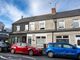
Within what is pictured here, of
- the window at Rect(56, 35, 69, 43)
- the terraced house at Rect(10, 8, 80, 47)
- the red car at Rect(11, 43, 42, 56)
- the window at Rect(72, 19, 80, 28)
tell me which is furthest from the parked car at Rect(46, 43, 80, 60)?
the window at Rect(72, 19, 80, 28)

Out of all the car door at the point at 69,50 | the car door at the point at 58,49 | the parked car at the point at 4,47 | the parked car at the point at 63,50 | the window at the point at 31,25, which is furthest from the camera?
the window at the point at 31,25

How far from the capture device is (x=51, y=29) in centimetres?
3116

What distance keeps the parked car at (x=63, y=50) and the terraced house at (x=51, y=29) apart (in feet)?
30.5

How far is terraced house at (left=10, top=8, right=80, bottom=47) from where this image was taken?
27.9 meters

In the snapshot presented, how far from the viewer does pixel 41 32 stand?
105 ft

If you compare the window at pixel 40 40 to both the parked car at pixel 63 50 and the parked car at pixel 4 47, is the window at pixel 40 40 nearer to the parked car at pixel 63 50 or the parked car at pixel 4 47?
the parked car at pixel 4 47

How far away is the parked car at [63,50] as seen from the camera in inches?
674

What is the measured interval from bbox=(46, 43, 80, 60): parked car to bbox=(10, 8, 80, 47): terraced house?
30.5 ft

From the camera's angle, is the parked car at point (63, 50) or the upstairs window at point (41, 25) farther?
the upstairs window at point (41, 25)

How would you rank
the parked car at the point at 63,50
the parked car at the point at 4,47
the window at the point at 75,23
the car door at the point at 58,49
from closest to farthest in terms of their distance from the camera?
the parked car at the point at 63,50 → the car door at the point at 58,49 → the parked car at the point at 4,47 → the window at the point at 75,23

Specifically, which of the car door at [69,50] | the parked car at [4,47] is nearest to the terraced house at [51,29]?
the parked car at [4,47]

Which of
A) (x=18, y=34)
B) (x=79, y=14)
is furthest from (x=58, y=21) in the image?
(x=18, y=34)

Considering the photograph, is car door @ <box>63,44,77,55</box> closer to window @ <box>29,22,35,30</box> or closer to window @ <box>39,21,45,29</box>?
window @ <box>39,21,45,29</box>

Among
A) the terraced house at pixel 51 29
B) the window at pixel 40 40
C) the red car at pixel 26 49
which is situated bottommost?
the red car at pixel 26 49
